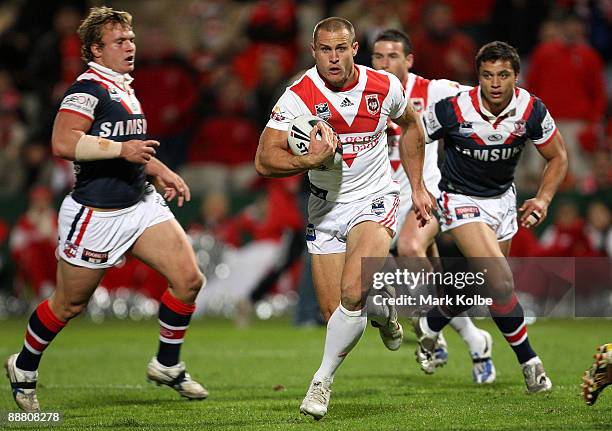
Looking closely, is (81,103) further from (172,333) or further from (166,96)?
(166,96)

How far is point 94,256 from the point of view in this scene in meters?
7.21

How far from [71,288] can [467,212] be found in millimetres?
2865

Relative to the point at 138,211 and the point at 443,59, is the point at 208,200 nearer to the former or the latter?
the point at 443,59

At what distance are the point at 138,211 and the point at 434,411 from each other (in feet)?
7.87

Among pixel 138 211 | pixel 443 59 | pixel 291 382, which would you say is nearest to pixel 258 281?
pixel 443 59

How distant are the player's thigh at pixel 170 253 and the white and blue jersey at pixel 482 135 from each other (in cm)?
200

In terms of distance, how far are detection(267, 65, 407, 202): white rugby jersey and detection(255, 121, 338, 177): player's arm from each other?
10 cm

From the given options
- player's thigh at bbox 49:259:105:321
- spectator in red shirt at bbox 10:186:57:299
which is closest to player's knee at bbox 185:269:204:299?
player's thigh at bbox 49:259:105:321

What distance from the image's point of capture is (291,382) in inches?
336

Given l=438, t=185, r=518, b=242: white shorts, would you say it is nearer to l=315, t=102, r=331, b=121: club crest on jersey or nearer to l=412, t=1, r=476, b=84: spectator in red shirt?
l=315, t=102, r=331, b=121: club crest on jersey

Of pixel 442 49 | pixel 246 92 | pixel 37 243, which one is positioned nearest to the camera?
pixel 442 49

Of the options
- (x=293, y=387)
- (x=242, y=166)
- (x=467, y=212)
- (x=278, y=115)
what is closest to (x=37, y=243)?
(x=242, y=166)

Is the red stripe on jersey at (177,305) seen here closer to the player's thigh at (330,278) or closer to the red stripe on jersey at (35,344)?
the red stripe on jersey at (35,344)

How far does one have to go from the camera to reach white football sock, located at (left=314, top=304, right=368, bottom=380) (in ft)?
21.5
